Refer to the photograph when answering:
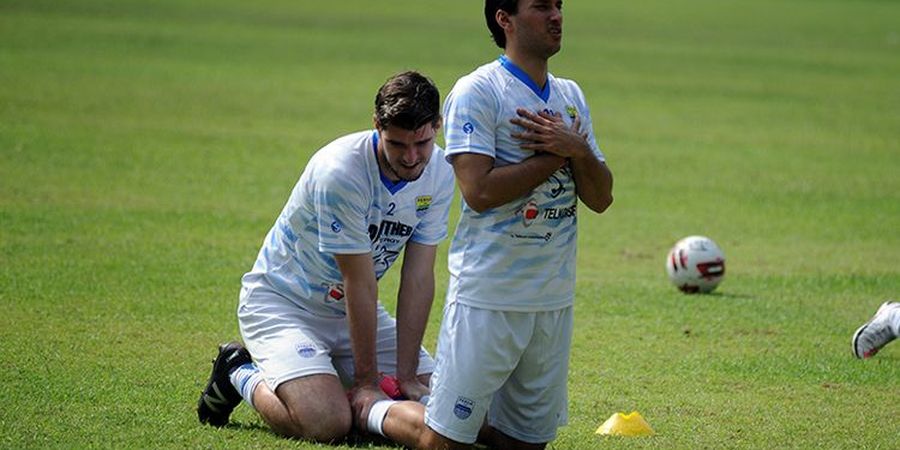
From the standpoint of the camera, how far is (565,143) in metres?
7.16

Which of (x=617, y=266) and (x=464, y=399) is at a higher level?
(x=464, y=399)

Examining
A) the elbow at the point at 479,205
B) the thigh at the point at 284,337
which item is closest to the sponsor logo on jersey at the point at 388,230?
the thigh at the point at 284,337

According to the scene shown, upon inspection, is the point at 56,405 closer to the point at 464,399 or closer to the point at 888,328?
the point at 464,399

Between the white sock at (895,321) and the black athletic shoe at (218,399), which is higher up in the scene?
the black athletic shoe at (218,399)

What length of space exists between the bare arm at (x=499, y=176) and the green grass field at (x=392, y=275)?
1784 millimetres

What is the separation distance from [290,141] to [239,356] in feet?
43.3

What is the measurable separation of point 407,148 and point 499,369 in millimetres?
1274

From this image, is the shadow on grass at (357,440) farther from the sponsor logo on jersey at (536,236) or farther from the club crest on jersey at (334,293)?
the sponsor logo on jersey at (536,236)

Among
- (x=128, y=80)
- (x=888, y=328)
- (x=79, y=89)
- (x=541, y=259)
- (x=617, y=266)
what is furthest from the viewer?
(x=128, y=80)

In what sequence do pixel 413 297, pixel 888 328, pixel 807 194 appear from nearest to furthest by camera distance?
pixel 413 297 → pixel 888 328 → pixel 807 194

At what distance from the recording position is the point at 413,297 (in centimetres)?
849

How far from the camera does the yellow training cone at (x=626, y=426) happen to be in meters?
8.45

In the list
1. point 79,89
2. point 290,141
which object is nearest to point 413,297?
point 290,141

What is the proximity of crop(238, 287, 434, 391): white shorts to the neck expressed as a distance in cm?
188
